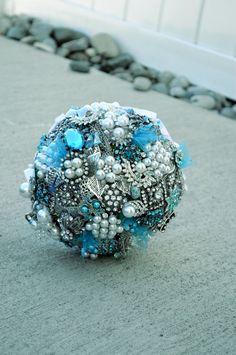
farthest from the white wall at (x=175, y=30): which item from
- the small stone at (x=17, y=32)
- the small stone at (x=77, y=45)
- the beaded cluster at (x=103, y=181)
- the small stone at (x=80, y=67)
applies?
the beaded cluster at (x=103, y=181)

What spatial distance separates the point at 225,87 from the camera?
135 inches

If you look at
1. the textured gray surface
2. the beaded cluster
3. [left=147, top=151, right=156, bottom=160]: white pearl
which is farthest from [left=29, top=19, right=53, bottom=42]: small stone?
[left=147, top=151, right=156, bottom=160]: white pearl

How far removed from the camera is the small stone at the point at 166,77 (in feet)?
11.7

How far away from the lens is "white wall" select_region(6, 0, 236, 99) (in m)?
3.45

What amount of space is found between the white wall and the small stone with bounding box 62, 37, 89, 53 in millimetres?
163

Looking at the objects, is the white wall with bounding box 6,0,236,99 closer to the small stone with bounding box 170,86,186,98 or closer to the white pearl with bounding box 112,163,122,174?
the small stone with bounding box 170,86,186,98

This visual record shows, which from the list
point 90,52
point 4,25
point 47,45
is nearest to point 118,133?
point 90,52

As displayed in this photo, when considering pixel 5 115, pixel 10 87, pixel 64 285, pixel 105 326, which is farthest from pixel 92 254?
pixel 10 87

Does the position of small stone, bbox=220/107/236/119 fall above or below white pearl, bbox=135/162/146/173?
below


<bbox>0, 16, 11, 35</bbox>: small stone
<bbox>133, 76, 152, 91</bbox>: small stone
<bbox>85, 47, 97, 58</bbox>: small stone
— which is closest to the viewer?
<bbox>133, 76, 152, 91</bbox>: small stone

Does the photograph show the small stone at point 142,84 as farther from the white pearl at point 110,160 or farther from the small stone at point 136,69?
the white pearl at point 110,160

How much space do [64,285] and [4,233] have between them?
0.30 m

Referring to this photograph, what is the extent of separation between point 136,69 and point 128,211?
2067mm

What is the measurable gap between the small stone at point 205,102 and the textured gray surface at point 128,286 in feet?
2.30
